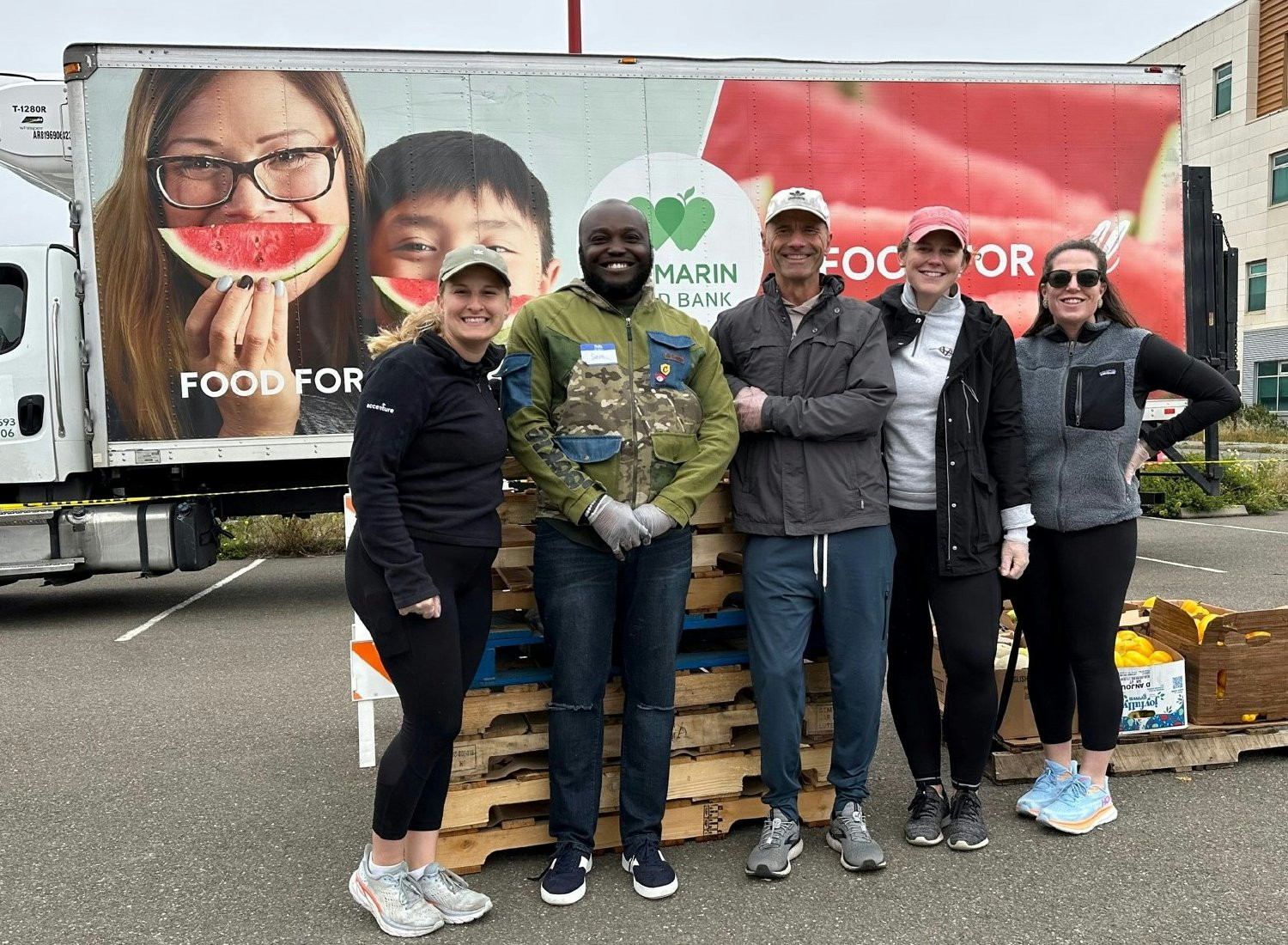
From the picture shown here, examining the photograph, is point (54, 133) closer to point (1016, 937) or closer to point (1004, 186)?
point (1004, 186)

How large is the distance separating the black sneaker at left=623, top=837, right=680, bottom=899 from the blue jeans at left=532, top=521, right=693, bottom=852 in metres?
0.04

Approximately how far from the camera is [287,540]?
37.6ft

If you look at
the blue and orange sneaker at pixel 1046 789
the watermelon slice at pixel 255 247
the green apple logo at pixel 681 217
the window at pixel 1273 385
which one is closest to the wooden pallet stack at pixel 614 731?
the blue and orange sneaker at pixel 1046 789

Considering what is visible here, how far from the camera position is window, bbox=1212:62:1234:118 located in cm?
3125

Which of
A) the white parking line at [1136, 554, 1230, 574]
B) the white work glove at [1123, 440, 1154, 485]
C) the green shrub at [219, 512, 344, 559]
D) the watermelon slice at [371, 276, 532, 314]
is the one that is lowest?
the white parking line at [1136, 554, 1230, 574]

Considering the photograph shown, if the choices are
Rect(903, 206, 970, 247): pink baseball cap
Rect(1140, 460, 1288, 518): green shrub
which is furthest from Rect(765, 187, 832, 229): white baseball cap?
Rect(1140, 460, 1288, 518): green shrub

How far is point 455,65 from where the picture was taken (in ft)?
24.9

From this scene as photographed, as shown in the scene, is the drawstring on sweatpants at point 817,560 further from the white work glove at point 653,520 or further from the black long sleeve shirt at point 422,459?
the black long sleeve shirt at point 422,459

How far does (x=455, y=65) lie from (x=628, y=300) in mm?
5296

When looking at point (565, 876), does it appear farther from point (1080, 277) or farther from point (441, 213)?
point (441, 213)

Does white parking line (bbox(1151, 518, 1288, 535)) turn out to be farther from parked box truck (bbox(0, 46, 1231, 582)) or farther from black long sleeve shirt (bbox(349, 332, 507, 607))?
black long sleeve shirt (bbox(349, 332, 507, 607))

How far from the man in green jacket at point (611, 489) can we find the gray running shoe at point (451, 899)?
0.23 meters

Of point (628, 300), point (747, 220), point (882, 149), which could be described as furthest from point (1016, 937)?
point (882, 149)

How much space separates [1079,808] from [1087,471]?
4.07 ft
